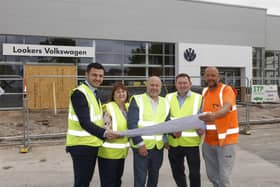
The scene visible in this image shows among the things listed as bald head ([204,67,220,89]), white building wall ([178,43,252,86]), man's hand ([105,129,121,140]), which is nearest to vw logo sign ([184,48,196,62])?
white building wall ([178,43,252,86])

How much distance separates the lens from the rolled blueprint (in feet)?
12.2

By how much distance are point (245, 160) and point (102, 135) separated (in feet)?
15.9

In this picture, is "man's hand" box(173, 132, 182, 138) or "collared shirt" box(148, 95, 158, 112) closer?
"collared shirt" box(148, 95, 158, 112)

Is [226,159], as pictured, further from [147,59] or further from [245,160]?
[147,59]

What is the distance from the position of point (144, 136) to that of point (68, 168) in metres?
3.34

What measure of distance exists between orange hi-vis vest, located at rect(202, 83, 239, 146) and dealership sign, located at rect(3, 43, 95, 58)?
Result: 14.0m

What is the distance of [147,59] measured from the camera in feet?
62.8

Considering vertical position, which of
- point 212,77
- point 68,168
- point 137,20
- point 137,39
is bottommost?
point 68,168

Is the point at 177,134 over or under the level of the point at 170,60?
under

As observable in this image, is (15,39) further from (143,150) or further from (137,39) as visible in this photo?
(143,150)

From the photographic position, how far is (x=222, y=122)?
13.4 feet

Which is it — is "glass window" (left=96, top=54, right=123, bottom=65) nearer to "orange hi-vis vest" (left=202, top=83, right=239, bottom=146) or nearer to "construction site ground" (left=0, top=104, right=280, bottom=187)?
"construction site ground" (left=0, top=104, right=280, bottom=187)

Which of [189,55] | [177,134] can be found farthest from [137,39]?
[177,134]

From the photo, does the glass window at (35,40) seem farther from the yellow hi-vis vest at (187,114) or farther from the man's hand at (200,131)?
the man's hand at (200,131)
